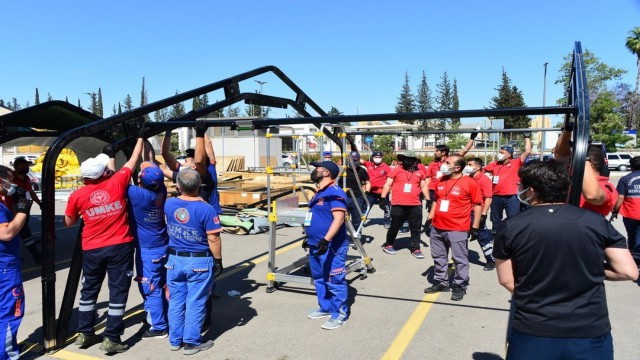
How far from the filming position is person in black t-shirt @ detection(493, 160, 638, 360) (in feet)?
7.06

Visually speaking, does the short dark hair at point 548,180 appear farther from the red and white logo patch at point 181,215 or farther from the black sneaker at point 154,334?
the black sneaker at point 154,334

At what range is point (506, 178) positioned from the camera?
754 cm

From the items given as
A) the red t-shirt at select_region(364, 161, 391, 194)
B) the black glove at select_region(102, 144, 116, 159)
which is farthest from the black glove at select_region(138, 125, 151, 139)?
the red t-shirt at select_region(364, 161, 391, 194)

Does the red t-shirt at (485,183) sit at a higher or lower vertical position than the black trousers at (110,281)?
higher

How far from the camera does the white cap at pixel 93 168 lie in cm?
388

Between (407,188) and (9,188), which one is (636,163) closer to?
(407,188)

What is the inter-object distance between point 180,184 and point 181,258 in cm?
66

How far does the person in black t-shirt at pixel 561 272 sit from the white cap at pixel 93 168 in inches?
131

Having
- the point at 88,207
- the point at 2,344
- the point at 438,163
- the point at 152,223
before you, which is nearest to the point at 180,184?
the point at 152,223

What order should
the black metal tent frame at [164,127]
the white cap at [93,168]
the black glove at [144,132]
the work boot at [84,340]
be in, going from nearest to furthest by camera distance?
the black metal tent frame at [164,127] → the white cap at [93,168] → the work boot at [84,340] → the black glove at [144,132]

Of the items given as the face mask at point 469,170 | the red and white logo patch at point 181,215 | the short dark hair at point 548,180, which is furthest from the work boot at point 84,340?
the face mask at point 469,170

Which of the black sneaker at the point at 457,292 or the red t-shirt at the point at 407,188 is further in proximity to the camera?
the red t-shirt at the point at 407,188

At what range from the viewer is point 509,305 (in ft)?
16.6

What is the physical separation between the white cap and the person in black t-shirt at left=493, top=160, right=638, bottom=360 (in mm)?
3338
